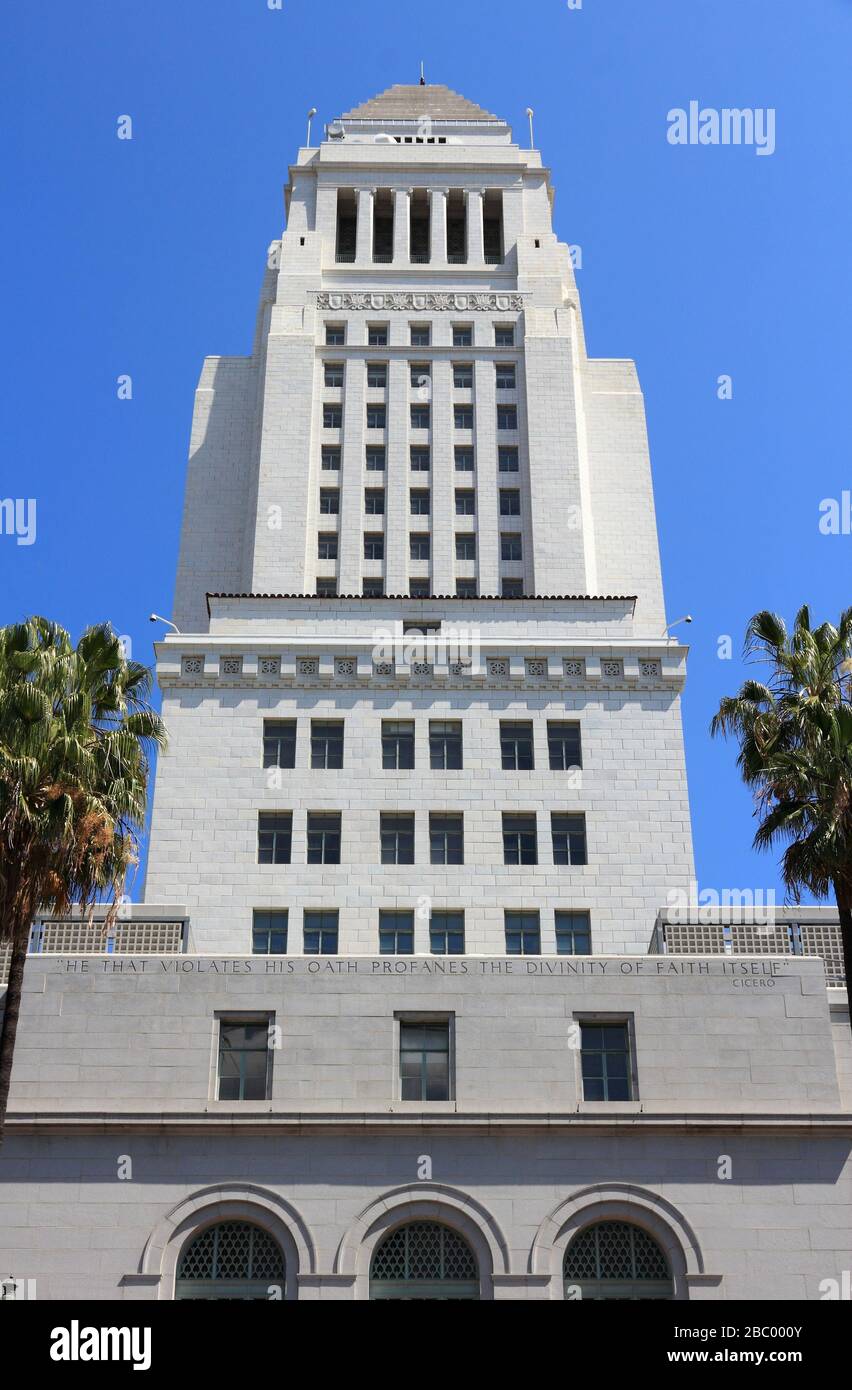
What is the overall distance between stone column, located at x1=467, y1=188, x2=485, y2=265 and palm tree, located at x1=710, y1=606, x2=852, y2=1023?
114 feet

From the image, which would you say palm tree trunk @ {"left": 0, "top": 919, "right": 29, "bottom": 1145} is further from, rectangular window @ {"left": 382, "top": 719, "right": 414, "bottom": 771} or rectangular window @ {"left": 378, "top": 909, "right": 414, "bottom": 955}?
rectangular window @ {"left": 382, "top": 719, "right": 414, "bottom": 771}

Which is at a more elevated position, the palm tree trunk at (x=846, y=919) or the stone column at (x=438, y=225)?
the stone column at (x=438, y=225)

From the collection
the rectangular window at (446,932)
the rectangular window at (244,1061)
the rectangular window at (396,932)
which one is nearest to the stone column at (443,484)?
the rectangular window at (446,932)

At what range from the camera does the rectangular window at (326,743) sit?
160 ft

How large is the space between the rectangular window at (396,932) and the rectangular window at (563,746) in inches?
254

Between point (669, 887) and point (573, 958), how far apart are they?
11.2 metres

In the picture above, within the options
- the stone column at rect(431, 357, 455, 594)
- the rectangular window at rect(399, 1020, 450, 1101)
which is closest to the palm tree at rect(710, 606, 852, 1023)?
the rectangular window at rect(399, 1020, 450, 1101)

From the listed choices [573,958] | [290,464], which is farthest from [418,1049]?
[290,464]

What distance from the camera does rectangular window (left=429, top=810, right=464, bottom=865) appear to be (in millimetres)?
46969

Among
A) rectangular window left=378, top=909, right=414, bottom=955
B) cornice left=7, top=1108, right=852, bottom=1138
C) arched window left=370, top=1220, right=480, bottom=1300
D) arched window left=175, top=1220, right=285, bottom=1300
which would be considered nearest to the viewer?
arched window left=175, top=1220, right=285, bottom=1300

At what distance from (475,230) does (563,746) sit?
28.0 meters

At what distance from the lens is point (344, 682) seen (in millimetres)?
50031

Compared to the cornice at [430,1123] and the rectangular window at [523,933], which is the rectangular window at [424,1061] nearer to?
the cornice at [430,1123]
